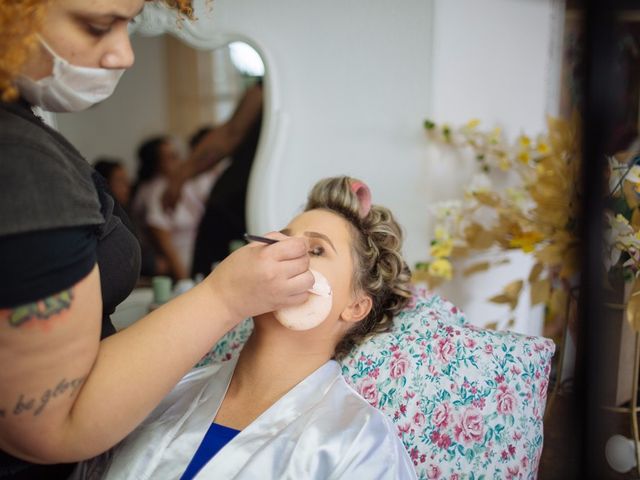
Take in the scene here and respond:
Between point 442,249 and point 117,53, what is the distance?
1207mm

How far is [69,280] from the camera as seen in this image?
26.2 inches

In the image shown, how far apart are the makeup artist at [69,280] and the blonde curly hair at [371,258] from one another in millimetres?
377

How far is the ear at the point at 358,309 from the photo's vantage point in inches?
46.9

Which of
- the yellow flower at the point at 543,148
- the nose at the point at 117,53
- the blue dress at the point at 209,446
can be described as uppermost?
the nose at the point at 117,53

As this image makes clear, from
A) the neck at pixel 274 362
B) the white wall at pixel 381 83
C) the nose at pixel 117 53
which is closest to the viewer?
the nose at pixel 117 53

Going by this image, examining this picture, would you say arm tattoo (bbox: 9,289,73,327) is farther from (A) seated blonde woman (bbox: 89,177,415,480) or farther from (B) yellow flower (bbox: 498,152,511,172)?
(B) yellow flower (bbox: 498,152,511,172)

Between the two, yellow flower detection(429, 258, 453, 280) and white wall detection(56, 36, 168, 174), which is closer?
yellow flower detection(429, 258, 453, 280)

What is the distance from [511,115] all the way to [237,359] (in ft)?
4.40

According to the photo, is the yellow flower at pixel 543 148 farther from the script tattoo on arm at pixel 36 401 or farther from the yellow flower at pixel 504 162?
the script tattoo on arm at pixel 36 401

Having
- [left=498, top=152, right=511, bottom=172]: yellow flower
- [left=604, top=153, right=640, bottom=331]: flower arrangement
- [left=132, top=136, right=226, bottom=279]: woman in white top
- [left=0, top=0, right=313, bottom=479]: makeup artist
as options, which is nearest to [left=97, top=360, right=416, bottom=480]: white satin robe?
[left=0, top=0, right=313, bottom=479]: makeup artist

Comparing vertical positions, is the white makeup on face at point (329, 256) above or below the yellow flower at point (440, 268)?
above

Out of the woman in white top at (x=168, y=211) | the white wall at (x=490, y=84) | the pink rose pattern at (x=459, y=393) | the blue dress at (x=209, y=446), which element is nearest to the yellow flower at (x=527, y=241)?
the white wall at (x=490, y=84)

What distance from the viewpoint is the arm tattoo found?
2.12ft

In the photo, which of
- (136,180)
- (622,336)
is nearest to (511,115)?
(622,336)
